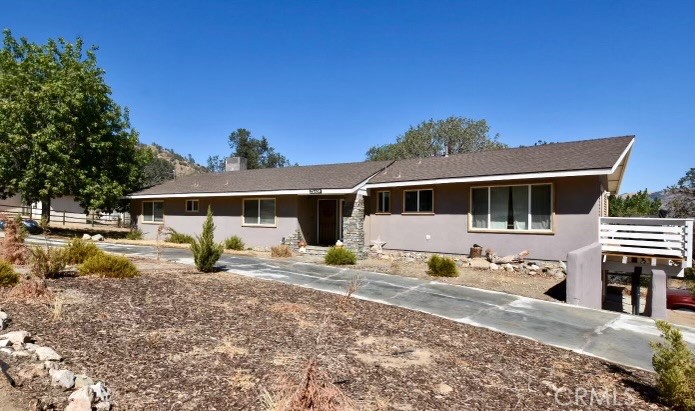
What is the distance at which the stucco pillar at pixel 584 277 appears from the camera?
946 centimetres

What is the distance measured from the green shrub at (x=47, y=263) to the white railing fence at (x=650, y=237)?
14.7 meters

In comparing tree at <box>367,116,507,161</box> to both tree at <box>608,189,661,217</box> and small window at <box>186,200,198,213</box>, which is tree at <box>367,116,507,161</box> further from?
small window at <box>186,200,198,213</box>

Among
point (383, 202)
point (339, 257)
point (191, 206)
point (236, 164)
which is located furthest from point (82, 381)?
point (236, 164)

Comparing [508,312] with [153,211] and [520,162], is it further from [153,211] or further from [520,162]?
[153,211]

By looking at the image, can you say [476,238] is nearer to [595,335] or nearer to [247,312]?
[595,335]

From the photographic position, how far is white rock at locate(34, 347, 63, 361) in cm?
413

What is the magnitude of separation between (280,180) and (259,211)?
1.94 meters

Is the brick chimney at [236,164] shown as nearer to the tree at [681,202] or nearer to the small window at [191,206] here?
the small window at [191,206]

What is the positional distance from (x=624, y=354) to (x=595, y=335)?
941 millimetres

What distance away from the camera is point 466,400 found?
13.4ft

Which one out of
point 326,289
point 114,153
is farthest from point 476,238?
point 114,153

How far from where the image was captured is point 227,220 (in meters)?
20.2

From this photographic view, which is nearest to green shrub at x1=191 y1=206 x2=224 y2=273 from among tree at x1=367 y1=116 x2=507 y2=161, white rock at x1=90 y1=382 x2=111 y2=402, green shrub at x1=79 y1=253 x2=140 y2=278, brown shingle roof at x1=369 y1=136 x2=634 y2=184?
green shrub at x1=79 y1=253 x2=140 y2=278

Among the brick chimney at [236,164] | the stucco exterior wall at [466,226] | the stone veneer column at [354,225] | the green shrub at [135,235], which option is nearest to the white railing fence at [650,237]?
the stucco exterior wall at [466,226]
